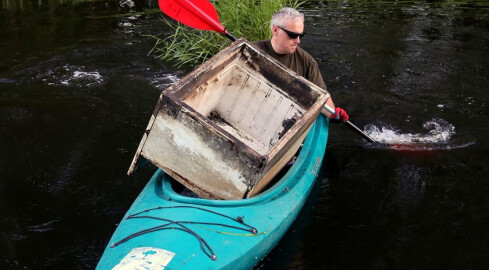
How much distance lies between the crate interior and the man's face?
0.88 feet

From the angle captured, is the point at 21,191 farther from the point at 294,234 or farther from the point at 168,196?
the point at 294,234

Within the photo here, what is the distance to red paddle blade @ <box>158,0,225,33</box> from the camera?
4.02 m

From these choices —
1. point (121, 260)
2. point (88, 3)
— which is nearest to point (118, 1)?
point (88, 3)

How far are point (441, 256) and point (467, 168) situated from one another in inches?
45.8

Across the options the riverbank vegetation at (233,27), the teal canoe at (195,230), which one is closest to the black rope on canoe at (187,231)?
the teal canoe at (195,230)

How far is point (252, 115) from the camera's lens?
3699mm

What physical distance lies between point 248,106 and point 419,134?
184 cm

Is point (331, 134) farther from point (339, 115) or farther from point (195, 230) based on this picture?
point (195, 230)

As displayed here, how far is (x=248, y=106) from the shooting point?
370 cm

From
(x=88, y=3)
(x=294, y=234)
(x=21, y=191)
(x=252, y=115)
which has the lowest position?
(x=88, y=3)

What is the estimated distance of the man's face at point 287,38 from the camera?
136 inches

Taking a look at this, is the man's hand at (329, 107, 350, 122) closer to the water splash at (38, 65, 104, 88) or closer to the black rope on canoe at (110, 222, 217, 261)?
the black rope on canoe at (110, 222, 217, 261)

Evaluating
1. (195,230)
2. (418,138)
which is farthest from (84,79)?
(195,230)

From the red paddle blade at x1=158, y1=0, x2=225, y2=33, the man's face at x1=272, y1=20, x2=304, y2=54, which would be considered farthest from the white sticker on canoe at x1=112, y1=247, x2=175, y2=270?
the red paddle blade at x1=158, y1=0, x2=225, y2=33
